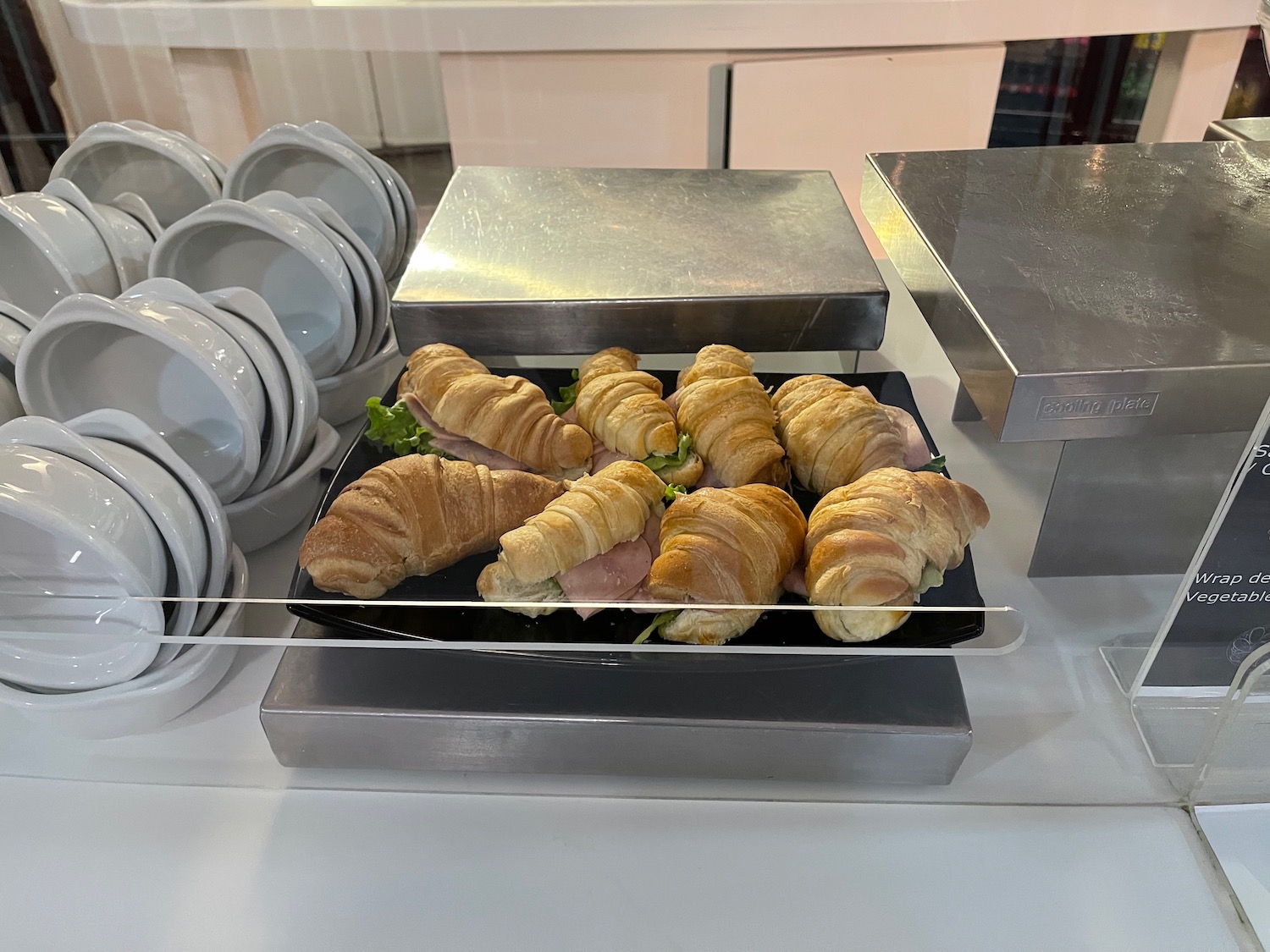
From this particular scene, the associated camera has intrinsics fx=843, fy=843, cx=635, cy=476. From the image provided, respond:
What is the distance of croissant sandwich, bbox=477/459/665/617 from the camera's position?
521 mm

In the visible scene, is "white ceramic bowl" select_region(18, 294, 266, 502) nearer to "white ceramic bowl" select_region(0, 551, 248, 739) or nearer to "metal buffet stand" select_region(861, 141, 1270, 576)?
"white ceramic bowl" select_region(0, 551, 248, 739)

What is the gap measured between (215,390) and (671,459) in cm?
37

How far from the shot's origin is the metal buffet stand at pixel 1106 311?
1.71ft

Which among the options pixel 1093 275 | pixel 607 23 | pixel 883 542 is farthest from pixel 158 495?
pixel 1093 275

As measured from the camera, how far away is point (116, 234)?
832mm

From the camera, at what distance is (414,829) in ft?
1.71

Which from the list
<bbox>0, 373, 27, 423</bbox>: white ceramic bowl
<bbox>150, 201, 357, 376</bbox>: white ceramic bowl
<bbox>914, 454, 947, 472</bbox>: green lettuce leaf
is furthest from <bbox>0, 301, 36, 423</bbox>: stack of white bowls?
<bbox>914, 454, 947, 472</bbox>: green lettuce leaf

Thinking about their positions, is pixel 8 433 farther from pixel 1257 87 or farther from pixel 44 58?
pixel 1257 87

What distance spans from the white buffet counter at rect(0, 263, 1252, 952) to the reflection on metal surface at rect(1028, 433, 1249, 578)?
0.21 feet

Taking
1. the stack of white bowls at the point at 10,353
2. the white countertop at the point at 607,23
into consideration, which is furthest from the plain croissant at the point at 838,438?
the stack of white bowls at the point at 10,353

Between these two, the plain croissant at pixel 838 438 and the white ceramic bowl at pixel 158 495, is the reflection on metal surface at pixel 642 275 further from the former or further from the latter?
the white ceramic bowl at pixel 158 495

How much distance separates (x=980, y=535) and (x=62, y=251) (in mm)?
831

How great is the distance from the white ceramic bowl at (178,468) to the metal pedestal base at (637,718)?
0.08m

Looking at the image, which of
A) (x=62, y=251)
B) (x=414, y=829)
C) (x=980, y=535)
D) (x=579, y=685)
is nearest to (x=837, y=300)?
(x=980, y=535)
